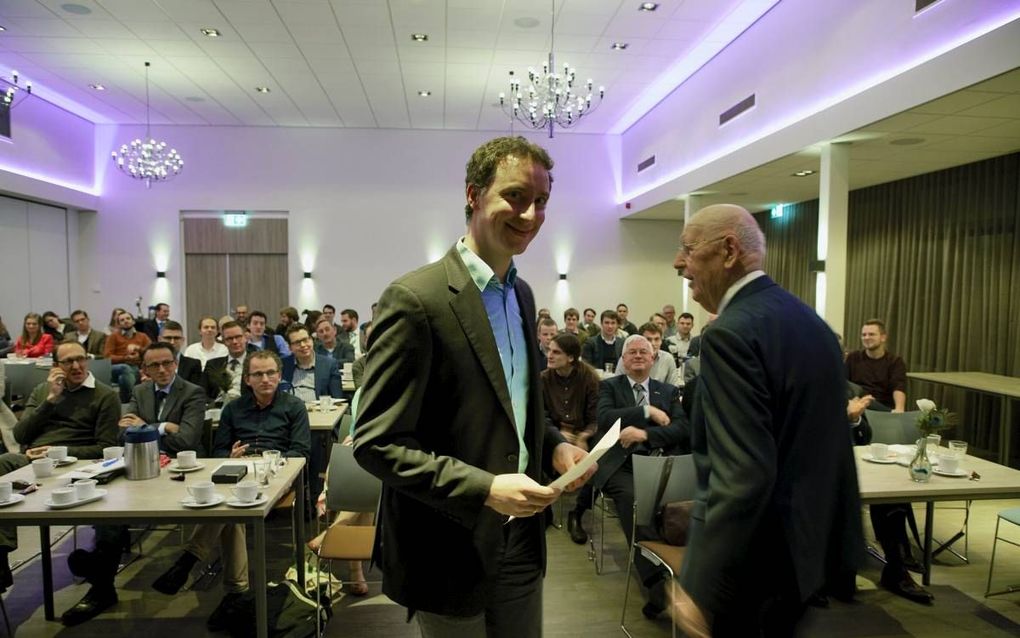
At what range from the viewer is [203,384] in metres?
5.39

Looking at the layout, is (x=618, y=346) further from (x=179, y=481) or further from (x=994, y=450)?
(x=179, y=481)

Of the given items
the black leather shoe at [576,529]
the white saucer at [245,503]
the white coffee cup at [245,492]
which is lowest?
the black leather shoe at [576,529]

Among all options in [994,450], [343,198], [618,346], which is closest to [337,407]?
[618,346]

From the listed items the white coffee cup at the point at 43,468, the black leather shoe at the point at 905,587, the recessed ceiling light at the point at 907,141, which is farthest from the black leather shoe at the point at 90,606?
the recessed ceiling light at the point at 907,141

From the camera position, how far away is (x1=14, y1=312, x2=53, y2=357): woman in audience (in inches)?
315

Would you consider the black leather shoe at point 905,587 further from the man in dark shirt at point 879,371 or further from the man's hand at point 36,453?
the man's hand at point 36,453

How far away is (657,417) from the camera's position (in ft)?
13.1

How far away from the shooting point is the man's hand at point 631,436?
12.5 ft

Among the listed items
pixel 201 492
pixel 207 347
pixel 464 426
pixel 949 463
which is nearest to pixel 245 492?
pixel 201 492

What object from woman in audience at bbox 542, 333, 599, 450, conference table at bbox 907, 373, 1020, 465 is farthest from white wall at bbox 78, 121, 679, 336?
woman in audience at bbox 542, 333, 599, 450

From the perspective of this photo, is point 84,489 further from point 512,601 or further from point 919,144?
point 919,144

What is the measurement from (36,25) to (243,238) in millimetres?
5347

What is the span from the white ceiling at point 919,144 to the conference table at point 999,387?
2.42 metres

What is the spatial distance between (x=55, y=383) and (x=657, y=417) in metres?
3.86
